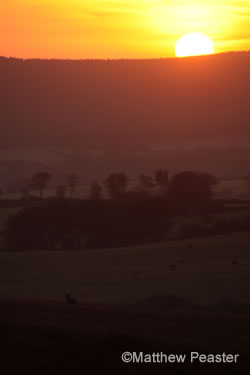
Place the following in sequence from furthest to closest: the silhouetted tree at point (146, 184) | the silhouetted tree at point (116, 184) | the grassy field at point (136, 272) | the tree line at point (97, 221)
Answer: the silhouetted tree at point (146, 184) → the silhouetted tree at point (116, 184) → the tree line at point (97, 221) → the grassy field at point (136, 272)

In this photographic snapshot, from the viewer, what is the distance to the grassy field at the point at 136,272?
3162 centimetres

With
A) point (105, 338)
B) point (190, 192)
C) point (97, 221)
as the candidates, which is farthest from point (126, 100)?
point (105, 338)

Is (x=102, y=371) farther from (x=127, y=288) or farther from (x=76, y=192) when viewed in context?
(x=76, y=192)

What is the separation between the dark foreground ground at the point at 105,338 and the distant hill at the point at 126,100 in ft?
441

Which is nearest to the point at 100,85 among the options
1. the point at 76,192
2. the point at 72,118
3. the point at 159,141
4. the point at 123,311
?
the point at 72,118

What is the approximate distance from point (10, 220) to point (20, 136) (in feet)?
344

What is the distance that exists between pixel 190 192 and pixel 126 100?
122 metres

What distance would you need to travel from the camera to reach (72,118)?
6841 inches

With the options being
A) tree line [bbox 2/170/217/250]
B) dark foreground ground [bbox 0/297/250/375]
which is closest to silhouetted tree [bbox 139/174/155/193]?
tree line [bbox 2/170/217/250]

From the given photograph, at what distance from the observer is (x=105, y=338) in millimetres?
15812

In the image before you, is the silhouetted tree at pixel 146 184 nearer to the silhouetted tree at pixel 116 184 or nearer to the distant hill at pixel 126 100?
the silhouetted tree at pixel 116 184

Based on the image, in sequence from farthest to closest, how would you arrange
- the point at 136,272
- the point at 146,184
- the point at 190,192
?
the point at 146,184, the point at 190,192, the point at 136,272

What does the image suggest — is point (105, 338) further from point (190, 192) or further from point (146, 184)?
point (146, 184)

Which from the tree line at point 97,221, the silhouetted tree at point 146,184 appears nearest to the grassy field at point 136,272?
the tree line at point 97,221
